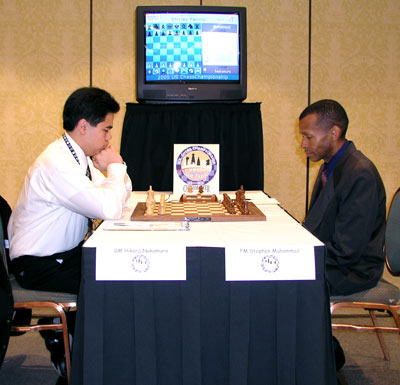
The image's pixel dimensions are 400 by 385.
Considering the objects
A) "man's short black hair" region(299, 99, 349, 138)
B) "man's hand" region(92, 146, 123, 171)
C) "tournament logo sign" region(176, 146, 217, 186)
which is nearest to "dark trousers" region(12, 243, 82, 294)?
"man's hand" region(92, 146, 123, 171)

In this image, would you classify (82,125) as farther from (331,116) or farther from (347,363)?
(347,363)

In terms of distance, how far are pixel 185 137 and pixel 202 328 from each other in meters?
1.81

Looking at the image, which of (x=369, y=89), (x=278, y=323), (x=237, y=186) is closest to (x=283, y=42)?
(x=369, y=89)

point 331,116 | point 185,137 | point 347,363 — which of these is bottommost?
point 347,363

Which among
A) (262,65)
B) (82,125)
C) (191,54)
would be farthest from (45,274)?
(262,65)

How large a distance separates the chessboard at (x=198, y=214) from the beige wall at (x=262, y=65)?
5.40 feet

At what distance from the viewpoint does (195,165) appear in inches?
101

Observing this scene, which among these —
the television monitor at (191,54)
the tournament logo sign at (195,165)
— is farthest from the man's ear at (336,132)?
the television monitor at (191,54)

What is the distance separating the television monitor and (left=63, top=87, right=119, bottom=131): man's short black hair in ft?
2.93

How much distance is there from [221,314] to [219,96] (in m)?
1.78

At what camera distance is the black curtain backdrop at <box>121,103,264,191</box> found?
10.2 feet

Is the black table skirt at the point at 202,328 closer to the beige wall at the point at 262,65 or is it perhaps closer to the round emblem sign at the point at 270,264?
the round emblem sign at the point at 270,264

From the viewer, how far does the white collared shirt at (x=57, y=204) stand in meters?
1.89

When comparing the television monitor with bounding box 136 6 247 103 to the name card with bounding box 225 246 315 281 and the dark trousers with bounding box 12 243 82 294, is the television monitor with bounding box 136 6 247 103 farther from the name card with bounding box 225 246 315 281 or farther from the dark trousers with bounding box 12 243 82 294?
the name card with bounding box 225 246 315 281
